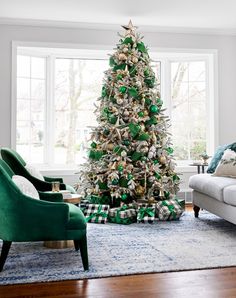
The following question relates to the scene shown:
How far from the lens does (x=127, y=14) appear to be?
5.93m

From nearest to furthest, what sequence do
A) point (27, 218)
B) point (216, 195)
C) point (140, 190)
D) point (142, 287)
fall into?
point (142, 287)
point (27, 218)
point (216, 195)
point (140, 190)

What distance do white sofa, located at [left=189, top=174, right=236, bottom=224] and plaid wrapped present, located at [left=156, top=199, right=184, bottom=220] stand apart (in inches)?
11.8

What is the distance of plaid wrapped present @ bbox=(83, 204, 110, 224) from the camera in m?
5.27

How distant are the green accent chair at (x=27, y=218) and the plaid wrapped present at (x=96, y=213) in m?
1.91

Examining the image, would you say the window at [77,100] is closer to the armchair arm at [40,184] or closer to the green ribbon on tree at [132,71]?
the green ribbon on tree at [132,71]

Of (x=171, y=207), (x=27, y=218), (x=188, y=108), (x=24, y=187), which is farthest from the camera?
(x=188, y=108)

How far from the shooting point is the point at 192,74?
7.09 meters

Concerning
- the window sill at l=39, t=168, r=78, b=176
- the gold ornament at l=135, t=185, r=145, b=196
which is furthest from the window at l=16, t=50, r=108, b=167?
the gold ornament at l=135, t=185, r=145, b=196

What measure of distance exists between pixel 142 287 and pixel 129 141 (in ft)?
9.11

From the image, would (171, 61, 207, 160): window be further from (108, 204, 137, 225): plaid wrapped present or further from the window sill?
(108, 204, 137, 225): plaid wrapped present

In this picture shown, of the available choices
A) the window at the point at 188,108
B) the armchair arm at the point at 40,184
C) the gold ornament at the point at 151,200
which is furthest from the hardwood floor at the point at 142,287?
the window at the point at 188,108

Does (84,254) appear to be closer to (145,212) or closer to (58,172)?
(145,212)

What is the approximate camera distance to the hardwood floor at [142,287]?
289 cm

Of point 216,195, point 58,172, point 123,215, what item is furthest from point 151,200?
point 58,172
